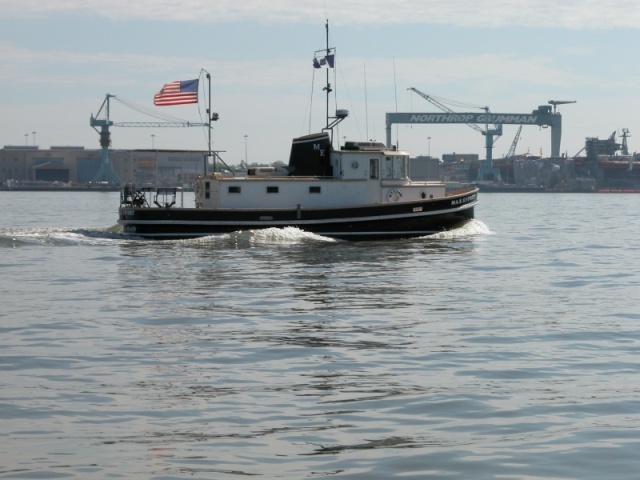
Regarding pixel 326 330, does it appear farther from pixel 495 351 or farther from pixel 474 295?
pixel 474 295

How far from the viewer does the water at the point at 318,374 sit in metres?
10.1

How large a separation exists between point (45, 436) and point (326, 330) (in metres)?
7.18

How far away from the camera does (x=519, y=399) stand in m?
12.4

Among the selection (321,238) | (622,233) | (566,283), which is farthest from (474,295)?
(622,233)

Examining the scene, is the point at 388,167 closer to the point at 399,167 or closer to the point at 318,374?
the point at 399,167

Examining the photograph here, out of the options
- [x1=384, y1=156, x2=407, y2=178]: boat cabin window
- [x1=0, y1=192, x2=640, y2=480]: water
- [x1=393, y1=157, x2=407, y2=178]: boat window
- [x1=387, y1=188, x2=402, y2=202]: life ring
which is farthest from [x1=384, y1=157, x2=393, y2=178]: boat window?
[x1=0, y1=192, x2=640, y2=480]: water

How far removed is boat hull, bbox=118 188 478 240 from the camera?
37312 millimetres

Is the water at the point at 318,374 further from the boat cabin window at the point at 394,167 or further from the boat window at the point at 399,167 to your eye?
the boat window at the point at 399,167

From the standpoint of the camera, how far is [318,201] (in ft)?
126

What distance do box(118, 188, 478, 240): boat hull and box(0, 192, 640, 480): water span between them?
32.4 feet

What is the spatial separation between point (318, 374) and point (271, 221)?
24.1m

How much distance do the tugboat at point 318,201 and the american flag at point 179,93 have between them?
241cm

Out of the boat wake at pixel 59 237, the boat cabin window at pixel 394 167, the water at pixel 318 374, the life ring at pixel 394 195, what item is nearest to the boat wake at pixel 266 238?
the life ring at pixel 394 195

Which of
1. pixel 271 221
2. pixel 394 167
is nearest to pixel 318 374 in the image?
pixel 271 221
